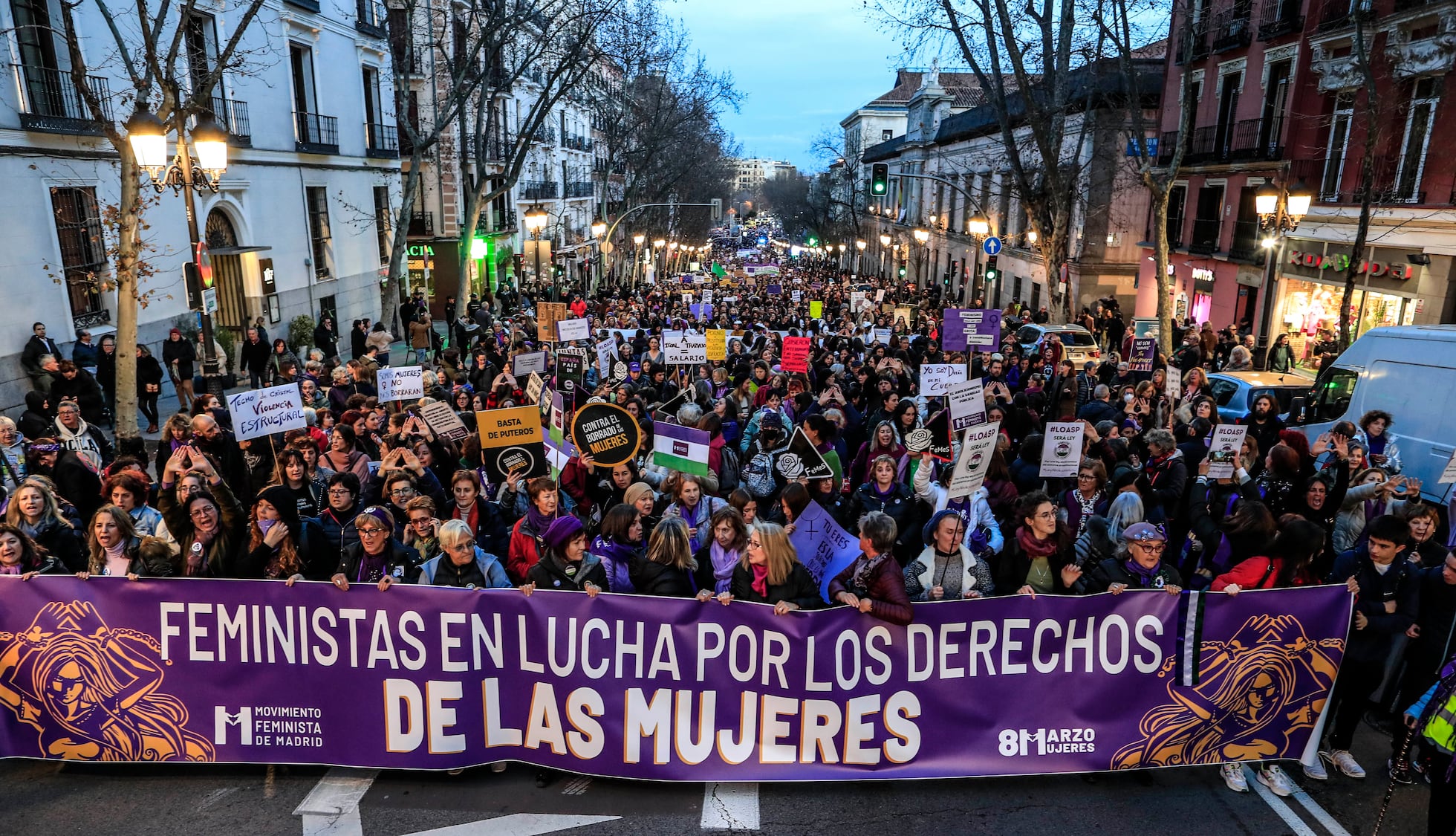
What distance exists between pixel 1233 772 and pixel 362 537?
559cm

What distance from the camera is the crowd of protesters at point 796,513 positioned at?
5.42m

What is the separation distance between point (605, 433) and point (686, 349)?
5.41 m

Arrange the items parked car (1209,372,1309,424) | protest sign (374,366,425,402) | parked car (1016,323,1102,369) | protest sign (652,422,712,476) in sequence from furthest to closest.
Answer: parked car (1016,323,1102,369) < parked car (1209,372,1309,424) < protest sign (374,366,425,402) < protest sign (652,422,712,476)

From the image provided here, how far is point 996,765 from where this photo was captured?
5395 millimetres

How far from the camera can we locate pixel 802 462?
7812 millimetres

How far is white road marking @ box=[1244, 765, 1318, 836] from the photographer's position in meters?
5.12

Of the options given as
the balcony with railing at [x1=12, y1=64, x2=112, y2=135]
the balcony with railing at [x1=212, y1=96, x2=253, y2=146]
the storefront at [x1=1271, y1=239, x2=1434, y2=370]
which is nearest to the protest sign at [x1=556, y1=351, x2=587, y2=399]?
the balcony with railing at [x1=12, y1=64, x2=112, y2=135]

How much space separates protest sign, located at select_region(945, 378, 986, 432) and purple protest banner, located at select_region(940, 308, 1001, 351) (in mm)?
6158

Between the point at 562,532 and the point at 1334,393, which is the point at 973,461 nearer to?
the point at 562,532

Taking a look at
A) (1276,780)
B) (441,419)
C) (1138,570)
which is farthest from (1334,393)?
(441,419)

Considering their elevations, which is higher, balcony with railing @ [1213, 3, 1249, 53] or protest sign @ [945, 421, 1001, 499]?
balcony with railing @ [1213, 3, 1249, 53]

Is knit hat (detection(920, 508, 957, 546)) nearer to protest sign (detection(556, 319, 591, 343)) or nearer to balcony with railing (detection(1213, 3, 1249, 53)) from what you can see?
protest sign (detection(556, 319, 591, 343))

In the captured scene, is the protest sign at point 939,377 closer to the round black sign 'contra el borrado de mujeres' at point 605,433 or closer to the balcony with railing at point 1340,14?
the round black sign 'contra el borrado de mujeres' at point 605,433

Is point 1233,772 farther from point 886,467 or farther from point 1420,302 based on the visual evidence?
point 1420,302
